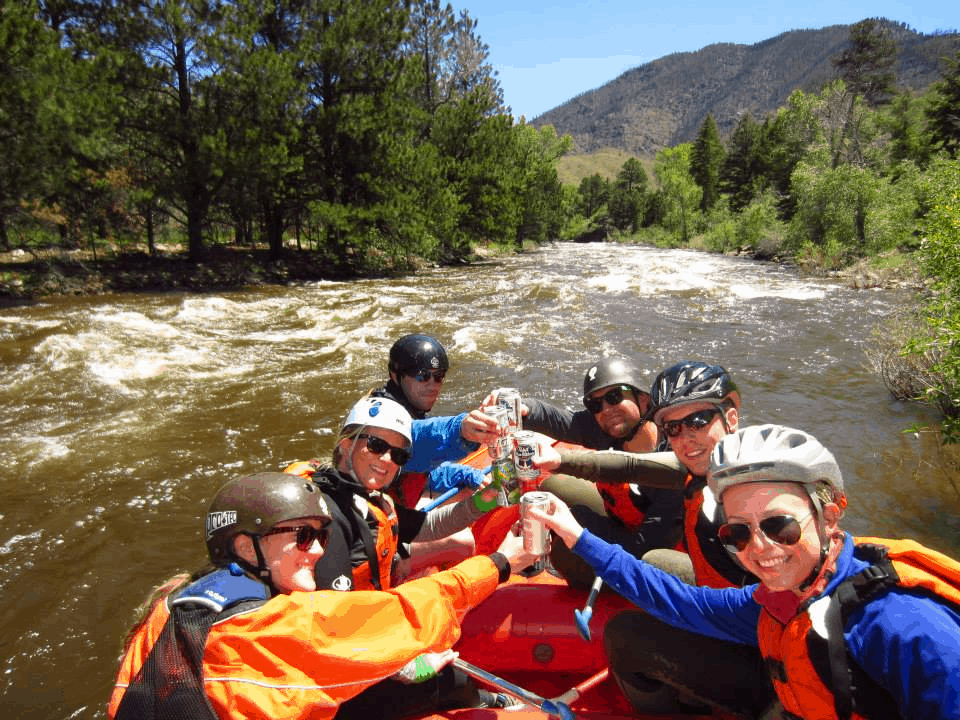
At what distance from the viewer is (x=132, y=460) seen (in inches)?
270

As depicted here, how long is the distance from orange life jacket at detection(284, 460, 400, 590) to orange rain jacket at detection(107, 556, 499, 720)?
0.52 metres

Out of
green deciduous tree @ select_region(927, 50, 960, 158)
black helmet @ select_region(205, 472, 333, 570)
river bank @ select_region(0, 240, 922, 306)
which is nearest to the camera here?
black helmet @ select_region(205, 472, 333, 570)

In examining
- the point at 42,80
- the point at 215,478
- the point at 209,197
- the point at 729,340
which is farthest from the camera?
the point at 209,197

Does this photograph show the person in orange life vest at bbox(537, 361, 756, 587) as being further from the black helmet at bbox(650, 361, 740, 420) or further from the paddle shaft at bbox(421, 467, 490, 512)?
the paddle shaft at bbox(421, 467, 490, 512)

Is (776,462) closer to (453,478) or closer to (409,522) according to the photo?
(409,522)

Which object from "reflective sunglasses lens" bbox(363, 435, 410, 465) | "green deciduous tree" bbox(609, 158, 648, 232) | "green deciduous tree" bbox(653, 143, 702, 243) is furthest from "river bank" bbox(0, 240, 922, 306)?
"green deciduous tree" bbox(609, 158, 648, 232)

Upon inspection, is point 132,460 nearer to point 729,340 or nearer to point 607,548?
point 607,548

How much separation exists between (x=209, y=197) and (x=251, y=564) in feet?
69.4

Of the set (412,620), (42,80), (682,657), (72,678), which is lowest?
(72,678)

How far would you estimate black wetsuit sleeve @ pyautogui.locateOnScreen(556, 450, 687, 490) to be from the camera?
2.98m

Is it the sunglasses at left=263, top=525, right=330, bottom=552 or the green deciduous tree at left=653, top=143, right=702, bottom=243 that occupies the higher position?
the green deciduous tree at left=653, top=143, right=702, bottom=243

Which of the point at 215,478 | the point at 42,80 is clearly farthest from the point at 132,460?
the point at 42,80

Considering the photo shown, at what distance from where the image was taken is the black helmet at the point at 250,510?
195 cm

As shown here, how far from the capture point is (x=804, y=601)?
1.73 metres
